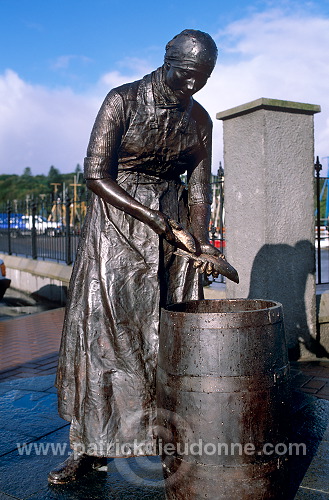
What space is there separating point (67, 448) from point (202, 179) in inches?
71.1

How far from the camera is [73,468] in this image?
8.87 feet

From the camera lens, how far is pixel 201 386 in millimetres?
2121

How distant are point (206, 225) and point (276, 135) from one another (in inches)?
105

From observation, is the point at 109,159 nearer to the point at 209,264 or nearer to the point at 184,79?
the point at 184,79

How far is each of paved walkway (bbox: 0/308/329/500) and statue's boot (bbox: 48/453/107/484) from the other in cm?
5

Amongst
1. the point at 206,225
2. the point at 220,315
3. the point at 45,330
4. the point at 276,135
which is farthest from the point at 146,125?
the point at 45,330

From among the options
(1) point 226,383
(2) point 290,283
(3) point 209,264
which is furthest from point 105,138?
(2) point 290,283

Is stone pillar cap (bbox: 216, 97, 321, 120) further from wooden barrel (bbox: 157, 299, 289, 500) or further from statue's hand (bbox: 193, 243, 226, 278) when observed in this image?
wooden barrel (bbox: 157, 299, 289, 500)

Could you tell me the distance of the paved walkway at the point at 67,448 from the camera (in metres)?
2.57

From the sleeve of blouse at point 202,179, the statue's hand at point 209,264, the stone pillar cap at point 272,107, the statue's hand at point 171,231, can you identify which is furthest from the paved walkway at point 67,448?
the stone pillar cap at point 272,107

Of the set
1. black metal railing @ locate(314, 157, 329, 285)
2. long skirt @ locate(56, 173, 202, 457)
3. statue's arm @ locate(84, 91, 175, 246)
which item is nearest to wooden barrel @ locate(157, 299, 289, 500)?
long skirt @ locate(56, 173, 202, 457)

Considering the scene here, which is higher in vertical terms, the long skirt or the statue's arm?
the statue's arm

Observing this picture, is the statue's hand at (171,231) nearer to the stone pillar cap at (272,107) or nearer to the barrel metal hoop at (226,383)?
the barrel metal hoop at (226,383)

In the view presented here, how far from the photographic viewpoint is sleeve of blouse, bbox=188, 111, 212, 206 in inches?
114
